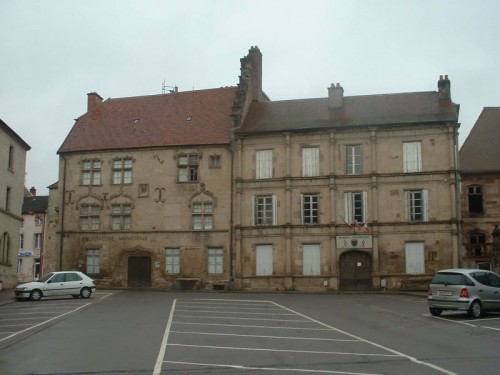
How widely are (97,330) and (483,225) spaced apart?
35.4m

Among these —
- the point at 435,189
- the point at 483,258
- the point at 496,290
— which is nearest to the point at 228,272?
the point at 435,189

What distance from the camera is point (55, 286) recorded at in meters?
31.1

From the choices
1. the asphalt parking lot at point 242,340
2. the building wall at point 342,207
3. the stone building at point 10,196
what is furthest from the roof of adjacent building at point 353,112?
the asphalt parking lot at point 242,340

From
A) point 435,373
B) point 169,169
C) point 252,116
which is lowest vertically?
point 435,373

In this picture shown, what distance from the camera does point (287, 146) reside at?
4138 cm

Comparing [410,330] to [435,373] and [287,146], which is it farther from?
[287,146]

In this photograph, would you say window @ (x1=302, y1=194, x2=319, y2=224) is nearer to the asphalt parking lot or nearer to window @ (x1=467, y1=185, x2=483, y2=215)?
window @ (x1=467, y1=185, x2=483, y2=215)

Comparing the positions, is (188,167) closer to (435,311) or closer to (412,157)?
(412,157)

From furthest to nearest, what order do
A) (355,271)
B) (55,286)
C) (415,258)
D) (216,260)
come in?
(216,260), (355,271), (415,258), (55,286)

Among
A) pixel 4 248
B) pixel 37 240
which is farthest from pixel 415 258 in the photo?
pixel 37 240

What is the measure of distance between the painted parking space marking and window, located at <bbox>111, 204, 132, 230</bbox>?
22.1 m

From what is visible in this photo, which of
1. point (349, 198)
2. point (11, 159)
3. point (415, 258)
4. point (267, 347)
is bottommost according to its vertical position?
point (267, 347)

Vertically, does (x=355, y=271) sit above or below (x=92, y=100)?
below

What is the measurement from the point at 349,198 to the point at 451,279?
18846 mm
